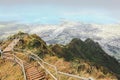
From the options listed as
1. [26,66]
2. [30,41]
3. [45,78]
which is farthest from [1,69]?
[45,78]

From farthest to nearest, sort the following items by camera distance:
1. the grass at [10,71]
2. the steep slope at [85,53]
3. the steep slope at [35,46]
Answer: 1. the steep slope at [85,53]
2. the steep slope at [35,46]
3. the grass at [10,71]

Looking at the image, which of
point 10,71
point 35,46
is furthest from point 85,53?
point 10,71

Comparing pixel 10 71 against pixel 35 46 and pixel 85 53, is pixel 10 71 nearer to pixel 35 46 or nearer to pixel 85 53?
pixel 35 46

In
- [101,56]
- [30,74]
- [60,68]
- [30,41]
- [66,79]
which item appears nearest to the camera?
[66,79]

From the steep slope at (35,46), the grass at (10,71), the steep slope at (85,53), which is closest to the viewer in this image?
the grass at (10,71)

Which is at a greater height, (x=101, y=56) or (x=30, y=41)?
(x=30, y=41)

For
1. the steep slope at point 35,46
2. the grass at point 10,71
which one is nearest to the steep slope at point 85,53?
the steep slope at point 35,46

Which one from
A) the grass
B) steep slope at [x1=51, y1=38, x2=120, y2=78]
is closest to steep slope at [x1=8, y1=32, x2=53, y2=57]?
the grass

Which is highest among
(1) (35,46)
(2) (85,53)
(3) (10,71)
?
(3) (10,71)

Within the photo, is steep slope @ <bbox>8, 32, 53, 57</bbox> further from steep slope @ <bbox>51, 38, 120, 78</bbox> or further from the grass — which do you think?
steep slope @ <bbox>51, 38, 120, 78</bbox>

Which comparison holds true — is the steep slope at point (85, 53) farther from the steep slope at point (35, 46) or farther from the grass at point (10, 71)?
the grass at point (10, 71)

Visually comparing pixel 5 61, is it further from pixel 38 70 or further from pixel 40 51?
pixel 38 70
